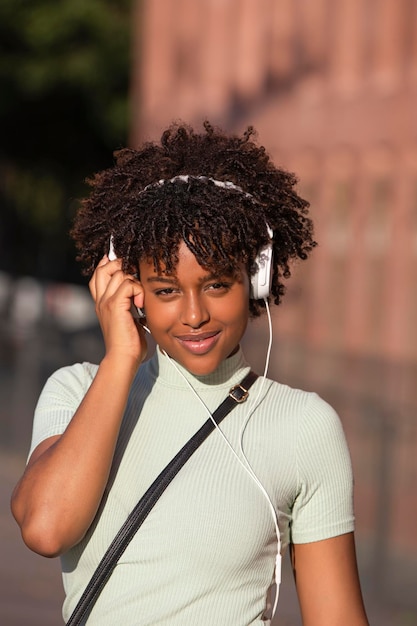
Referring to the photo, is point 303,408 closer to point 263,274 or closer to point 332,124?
point 263,274

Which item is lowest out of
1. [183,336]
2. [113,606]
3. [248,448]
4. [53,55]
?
[113,606]

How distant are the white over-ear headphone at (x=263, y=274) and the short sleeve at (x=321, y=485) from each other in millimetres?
280

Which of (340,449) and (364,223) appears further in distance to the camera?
(364,223)

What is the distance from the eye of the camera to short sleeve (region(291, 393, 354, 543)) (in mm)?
2451

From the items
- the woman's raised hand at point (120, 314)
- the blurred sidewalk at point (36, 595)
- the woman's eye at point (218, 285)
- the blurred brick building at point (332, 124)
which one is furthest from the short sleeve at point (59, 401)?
the blurred brick building at point (332, 124)

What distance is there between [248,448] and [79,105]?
109 ft

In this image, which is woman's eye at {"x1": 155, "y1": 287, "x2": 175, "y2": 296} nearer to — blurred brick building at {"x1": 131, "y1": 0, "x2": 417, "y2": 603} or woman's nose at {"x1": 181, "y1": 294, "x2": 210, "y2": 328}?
woman's nose at {"x1": 181, "y1": 294, "x2": 210, "y2": 328}

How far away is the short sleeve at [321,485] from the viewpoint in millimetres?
2451

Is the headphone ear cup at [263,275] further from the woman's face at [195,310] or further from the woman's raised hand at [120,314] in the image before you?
the woman's raised hand at [120,314]

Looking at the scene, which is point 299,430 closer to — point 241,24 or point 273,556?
point 273,556

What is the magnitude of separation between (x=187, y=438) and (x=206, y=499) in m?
0.15

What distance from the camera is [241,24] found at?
20.4 m

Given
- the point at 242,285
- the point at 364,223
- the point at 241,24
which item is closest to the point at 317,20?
the point at 241,24

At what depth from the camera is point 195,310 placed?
245 centimetres
